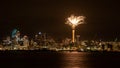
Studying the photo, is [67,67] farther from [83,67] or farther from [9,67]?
[9,67]

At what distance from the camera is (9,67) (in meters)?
115

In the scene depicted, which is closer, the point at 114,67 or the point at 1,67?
the point at 1,67

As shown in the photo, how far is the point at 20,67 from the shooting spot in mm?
118000

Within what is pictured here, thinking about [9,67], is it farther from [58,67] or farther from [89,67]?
[89,67]

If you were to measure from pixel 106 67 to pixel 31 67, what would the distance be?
19942 millimetres

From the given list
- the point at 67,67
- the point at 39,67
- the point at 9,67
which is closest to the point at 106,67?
the point at 67,67

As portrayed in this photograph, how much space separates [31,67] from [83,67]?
14.6 meters

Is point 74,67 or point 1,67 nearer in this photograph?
point 1,67

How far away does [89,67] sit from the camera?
123m

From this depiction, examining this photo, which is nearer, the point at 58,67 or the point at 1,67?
the point at 1,67

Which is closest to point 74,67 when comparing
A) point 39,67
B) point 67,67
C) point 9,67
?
point 67,67

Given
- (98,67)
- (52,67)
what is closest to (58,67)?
(52,67)

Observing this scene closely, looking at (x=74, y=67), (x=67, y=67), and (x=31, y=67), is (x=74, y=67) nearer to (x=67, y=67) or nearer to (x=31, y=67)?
(x=67, y=67)

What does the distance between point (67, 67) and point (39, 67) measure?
7.84m
